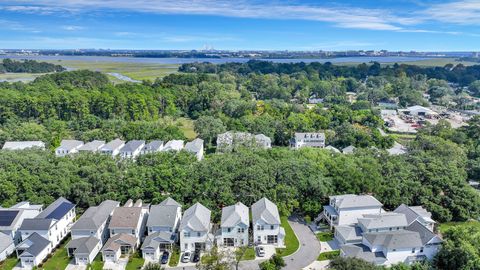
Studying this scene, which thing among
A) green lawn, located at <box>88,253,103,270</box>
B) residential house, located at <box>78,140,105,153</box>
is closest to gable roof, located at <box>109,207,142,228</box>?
green lawn, located at <box>88,253,103,270</box>

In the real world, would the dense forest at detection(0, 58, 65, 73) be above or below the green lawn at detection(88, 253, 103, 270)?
above

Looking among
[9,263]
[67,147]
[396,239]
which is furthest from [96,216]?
[67,147]

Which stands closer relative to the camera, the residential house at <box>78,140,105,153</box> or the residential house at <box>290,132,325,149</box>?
the residential house at <box>78,140,105,153</box>

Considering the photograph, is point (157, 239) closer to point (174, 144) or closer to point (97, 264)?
point (97, 264)

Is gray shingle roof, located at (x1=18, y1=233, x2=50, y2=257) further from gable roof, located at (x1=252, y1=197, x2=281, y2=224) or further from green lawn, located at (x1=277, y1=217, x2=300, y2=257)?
green lawn, located at (x1=277, y1=217, x2=300, y2=257)

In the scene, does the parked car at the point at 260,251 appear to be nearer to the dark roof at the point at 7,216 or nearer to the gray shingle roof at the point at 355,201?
the gray shingle roof at the point at 355,201

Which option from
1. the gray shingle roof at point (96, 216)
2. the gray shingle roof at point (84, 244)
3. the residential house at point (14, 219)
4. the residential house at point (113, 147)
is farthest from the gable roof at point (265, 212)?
the residential house at point (113, 147)
